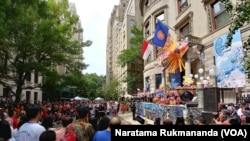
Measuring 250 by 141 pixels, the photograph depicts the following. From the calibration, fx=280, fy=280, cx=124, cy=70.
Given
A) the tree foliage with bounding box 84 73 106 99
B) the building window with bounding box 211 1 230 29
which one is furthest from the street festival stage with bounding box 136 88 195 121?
the tree foliage with bounding box 84 73 106 99

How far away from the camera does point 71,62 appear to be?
28.1 m

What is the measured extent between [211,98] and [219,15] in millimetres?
10287

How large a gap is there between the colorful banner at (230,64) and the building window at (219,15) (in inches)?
70.7

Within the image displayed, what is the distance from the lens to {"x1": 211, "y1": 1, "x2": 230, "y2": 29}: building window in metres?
19.5

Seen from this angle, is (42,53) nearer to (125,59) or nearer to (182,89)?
(182,89)

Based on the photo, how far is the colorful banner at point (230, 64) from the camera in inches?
615

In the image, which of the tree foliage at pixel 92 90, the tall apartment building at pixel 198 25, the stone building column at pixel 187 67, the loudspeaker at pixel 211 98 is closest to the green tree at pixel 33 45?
the tall apartment building at pixel 198 25

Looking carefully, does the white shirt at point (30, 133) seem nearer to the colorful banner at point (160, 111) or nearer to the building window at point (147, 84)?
the colorful banner at point (160, 111)

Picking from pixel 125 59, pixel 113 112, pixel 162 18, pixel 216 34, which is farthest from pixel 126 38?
pixel 216 34

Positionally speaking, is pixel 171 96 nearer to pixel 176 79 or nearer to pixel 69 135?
pixel 176 79

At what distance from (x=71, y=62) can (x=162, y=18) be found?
13.4 meters

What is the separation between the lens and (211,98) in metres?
12.1

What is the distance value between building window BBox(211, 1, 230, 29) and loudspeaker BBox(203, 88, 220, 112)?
27.9 ft

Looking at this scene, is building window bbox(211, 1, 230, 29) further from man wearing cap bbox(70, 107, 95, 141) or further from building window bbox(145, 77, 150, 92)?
building window bbox(145, 77, 150, 92)
